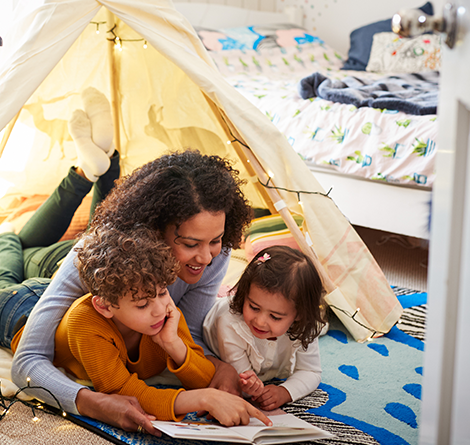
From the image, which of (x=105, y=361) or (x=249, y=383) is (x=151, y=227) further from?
(x=249, y=383)

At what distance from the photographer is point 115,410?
99 centimetres

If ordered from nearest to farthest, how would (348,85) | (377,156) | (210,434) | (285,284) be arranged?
1. (210,434)
2. (285,284)
3. (377,156)
4. (348,85)

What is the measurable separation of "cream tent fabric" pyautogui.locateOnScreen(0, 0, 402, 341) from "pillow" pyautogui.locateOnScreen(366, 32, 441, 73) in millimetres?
1758

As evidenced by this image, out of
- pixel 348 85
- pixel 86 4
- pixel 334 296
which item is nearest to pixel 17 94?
pixel 86 4

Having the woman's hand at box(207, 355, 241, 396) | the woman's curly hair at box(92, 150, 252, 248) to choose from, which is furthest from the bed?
the woman's hand at box(207, 355, 241, 396)

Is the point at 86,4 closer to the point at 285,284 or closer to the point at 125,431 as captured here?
the point at 285,284

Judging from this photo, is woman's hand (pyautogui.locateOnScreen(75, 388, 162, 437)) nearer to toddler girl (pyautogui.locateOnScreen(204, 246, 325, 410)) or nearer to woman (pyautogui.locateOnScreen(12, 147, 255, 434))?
woman (pyautogui.locateOnScreen(12, 147, 255, 434))

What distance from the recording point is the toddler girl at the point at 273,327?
1.17 m

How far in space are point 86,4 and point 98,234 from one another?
613 mm

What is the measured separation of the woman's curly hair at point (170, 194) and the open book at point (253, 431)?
421mm

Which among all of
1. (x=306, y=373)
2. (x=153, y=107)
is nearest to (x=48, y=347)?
(x=306, y=373)

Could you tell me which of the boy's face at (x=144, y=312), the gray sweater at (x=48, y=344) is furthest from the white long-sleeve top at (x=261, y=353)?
the gray sweater at (x=48, y=344)

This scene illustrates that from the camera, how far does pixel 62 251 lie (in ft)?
5.32

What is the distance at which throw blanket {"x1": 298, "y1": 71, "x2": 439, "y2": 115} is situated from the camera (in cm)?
208
